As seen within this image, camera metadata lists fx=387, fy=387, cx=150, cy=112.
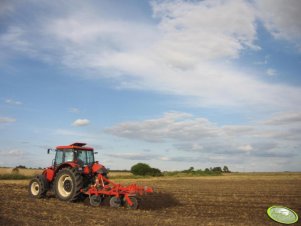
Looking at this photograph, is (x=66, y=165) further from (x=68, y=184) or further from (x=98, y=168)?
(x=98, y=168)

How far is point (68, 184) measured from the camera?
1587cm

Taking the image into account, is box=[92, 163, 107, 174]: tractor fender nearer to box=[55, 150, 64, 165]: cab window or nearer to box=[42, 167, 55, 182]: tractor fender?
box=[55, 150, 64, 165]: cab window

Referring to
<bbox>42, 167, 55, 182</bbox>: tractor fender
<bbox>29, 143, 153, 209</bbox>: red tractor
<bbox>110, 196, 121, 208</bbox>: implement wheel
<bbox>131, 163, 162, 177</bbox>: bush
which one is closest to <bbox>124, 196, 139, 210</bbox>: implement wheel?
<bbox>29, 143, 153, 209</bbox>: red tractor

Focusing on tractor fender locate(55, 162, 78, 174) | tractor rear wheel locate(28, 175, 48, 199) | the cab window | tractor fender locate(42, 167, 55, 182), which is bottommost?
tractor rear wheel locate(28, 175, 48, 199)

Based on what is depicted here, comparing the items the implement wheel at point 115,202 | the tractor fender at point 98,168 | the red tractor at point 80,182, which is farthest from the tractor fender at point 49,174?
Answer: the implement wheel at point 115,202

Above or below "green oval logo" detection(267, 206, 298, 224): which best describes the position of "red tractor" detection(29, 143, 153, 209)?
above

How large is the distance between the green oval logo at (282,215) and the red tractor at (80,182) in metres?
4.32

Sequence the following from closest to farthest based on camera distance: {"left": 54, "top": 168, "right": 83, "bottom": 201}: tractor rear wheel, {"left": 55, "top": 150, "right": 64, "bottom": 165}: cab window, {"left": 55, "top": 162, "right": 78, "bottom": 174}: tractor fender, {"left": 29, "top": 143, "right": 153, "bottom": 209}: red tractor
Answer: {"left": 29, "top": 143, "right": 153, "bottom": 209}: red tractor < {"left": 54, "top": 168, "right": 83, "bottom": 201}: tractor rear wheel < {"left": 55, "top": 162, "right": 78, "bottom": 174}: tractor fender < {"left": 55, "top": 150, "right": 64, "bottom": 165}: cab window

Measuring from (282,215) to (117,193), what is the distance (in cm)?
582

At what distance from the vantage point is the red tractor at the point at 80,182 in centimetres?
1445

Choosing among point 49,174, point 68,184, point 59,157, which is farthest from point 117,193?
point 49,174

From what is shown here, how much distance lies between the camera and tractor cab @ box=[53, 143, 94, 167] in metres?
16.4

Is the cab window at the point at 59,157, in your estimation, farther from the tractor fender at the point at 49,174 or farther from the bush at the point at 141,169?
the bush at the point at 141,169

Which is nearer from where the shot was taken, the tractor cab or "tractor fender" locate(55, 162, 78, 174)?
"tractor fender" locate(55, 162, 78, 174)
